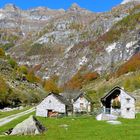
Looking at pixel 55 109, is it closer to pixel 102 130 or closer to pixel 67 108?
pixel 67 108

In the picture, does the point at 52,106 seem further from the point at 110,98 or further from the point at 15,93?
the point at 15,93

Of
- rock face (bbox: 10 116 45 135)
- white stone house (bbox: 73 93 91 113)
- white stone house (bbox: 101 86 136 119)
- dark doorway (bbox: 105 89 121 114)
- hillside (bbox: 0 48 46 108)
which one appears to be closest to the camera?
rock face (bbox: 10 116 45 135)

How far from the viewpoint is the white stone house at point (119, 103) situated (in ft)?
Answer: 299

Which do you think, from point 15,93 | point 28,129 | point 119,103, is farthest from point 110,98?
point 15,93

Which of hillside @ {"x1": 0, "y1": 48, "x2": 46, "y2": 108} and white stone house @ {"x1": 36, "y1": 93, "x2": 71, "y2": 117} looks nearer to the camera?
white stone house @ {"x1": 36, "y1": 93, "x2": 71, "y2": 117}

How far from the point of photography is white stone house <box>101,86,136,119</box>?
9106cm

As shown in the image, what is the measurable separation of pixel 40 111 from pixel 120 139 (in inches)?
2166

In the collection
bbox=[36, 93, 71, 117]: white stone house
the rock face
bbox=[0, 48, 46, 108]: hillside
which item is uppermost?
bbox=[0, 48, 46, 108]: hillside

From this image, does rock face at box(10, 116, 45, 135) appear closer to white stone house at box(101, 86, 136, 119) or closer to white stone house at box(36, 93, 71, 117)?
→ white stone house at box(101, 86, 136, 119)

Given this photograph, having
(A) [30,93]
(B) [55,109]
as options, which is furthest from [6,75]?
(B) [55,109]

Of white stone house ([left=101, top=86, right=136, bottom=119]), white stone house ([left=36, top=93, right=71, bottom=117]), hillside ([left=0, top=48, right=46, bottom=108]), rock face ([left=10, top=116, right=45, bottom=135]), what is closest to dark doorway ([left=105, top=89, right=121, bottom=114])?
white stone house ([left=101, top=86, right=136, bottom=119])

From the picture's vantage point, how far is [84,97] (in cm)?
11931

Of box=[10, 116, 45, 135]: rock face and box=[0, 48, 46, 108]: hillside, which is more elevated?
box=[0, 48, 46, 108]: hillside

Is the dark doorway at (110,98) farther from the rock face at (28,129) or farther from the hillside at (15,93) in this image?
the hillside at (15,93)
